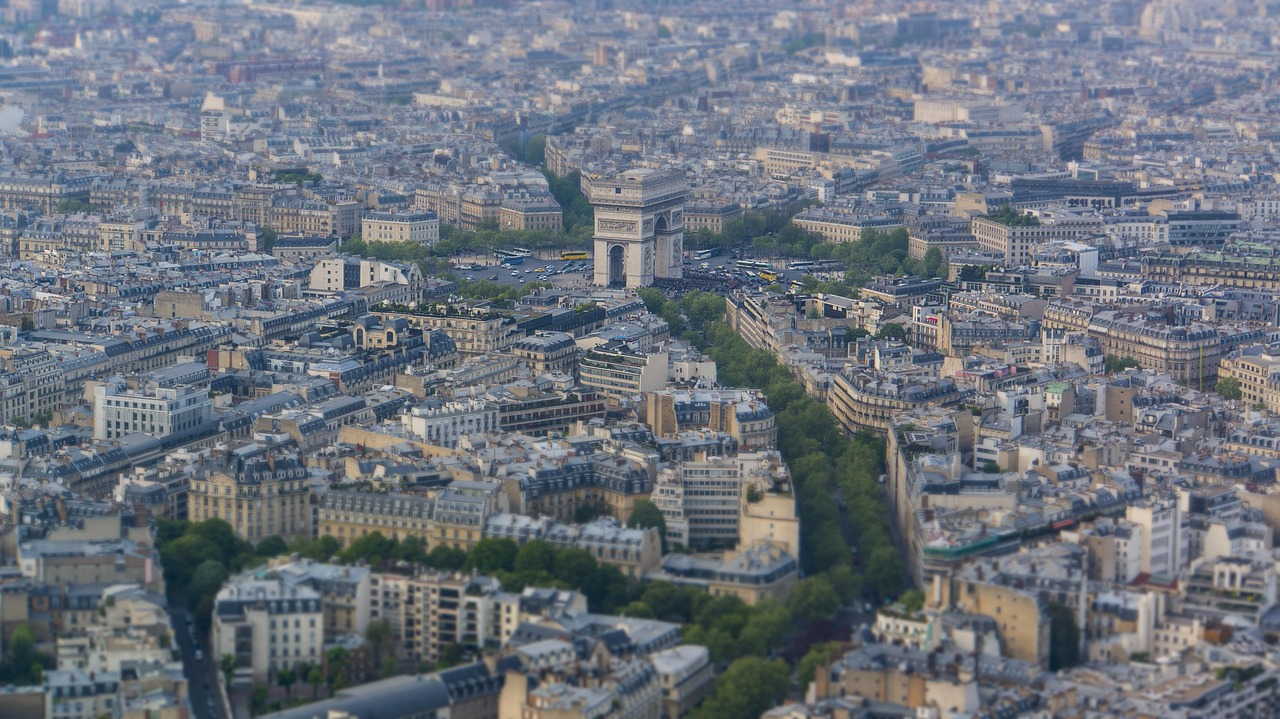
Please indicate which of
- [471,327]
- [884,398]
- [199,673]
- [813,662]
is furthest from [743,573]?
[471,327]

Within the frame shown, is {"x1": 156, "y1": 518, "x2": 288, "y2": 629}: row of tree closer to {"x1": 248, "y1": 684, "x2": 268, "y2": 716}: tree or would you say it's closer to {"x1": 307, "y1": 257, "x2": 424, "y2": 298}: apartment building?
{"x1": 248, "y1": 684, "x2": 268, "y2": 716}: tree

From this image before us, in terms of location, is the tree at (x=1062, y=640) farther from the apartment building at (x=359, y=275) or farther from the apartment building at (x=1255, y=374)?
the apartment building at (x=359, y=275)

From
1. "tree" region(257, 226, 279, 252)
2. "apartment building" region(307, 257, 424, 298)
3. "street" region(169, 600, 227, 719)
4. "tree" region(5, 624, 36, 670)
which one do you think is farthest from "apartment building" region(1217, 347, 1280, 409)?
"tree" region(257, 226, 279, 252)

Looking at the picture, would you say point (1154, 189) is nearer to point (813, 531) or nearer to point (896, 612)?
point (813, 531)

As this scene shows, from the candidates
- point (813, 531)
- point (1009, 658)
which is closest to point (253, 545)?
point (813, 531)

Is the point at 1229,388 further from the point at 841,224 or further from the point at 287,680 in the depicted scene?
the point at 287,680
